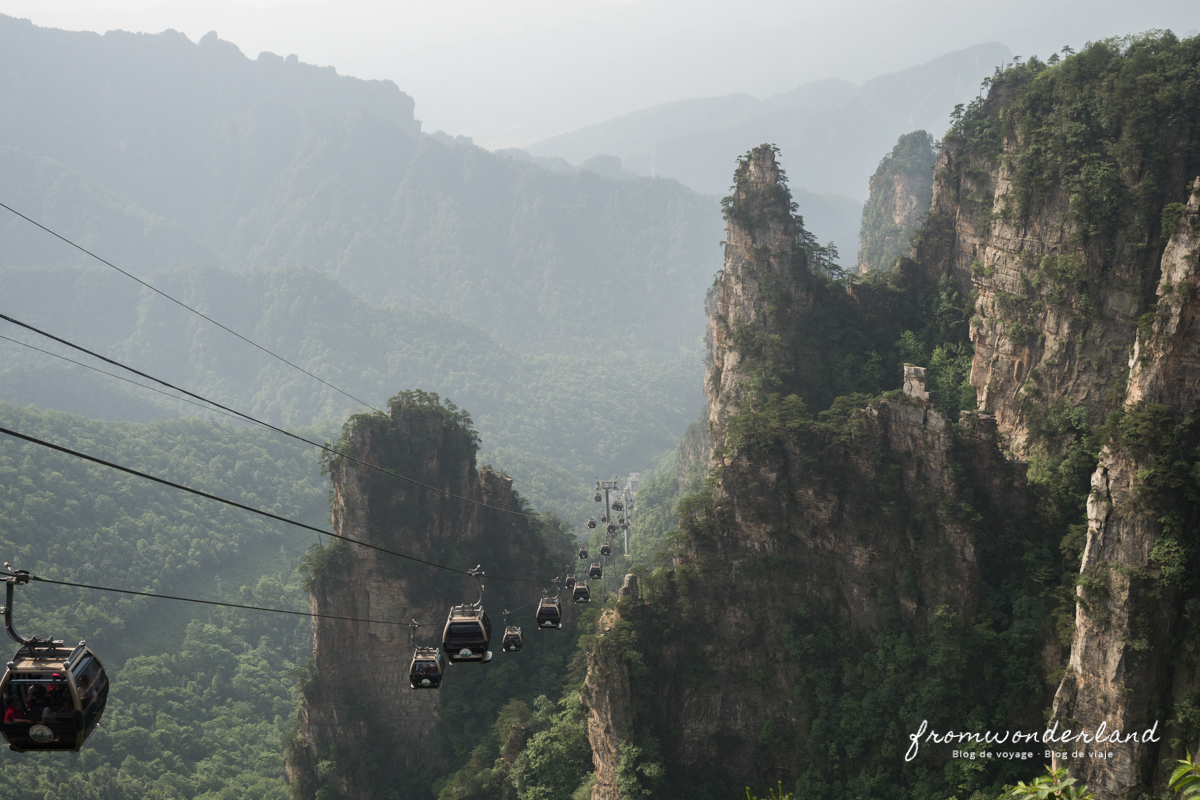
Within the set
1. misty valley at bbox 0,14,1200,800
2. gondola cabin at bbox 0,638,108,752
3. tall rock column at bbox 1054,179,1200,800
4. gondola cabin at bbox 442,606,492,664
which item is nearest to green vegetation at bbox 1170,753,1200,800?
misty valley at bbox 0,14,1200,800

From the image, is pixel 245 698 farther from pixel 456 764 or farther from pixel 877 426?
pixel 877 426

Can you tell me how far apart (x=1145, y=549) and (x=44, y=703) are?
31.2 metres

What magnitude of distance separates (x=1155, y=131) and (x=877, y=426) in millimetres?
17862

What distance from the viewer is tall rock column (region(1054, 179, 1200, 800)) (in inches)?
1128

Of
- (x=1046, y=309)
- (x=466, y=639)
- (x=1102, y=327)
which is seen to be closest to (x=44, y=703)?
(x=466, y=639)

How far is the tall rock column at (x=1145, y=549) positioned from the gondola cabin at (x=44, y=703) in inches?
1187

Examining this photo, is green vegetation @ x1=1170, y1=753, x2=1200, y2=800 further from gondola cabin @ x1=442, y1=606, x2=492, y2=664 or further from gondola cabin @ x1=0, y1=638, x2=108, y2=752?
gondola cabin @ x1=442, y1=606, x2=492, y2=664

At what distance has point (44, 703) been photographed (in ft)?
45.2

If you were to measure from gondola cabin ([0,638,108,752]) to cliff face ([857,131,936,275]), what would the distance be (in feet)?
298

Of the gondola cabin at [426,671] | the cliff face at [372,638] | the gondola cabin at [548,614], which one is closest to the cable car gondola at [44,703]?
the gondola cabin at [426,671]

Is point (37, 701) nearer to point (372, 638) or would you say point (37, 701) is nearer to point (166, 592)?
point (372, 638)

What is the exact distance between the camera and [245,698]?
84688 mm

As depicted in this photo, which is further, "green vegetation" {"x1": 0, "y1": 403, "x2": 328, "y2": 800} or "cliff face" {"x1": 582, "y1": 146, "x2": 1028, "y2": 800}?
"green vegetation" {"x1": 0, "y1": 403, "x2": 328, "y2": 800}

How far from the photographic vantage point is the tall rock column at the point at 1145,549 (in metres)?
28.6
